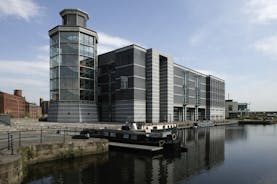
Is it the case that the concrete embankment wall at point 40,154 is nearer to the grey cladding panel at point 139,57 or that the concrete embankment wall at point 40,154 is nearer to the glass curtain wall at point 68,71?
the grey cladding panel at point 139,57

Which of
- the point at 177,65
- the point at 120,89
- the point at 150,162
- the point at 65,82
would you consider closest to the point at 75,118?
the point at 65,82

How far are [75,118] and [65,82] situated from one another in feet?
53.0

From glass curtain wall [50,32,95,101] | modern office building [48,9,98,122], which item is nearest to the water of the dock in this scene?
modern office building [48,9,98,122]

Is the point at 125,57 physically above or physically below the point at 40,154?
above

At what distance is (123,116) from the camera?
323ft

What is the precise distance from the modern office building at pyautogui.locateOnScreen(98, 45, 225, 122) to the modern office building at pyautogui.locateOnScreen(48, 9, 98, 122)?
33.7ft

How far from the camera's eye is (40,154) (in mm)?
29266

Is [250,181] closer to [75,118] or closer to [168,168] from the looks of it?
[168,168]

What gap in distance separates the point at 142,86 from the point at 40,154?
238 feet

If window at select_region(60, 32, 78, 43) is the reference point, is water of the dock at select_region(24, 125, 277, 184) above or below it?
below

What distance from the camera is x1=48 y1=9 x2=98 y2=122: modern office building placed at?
3885 inches

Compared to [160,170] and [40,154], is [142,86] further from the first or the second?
[40,154]

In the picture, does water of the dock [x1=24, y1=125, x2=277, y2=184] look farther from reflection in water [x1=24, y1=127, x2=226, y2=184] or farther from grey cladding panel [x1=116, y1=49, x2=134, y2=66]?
grey cladding panel [x1=116, y1=49, x2=134, y2=66]

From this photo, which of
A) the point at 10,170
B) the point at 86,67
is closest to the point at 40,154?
the point at 10,170
